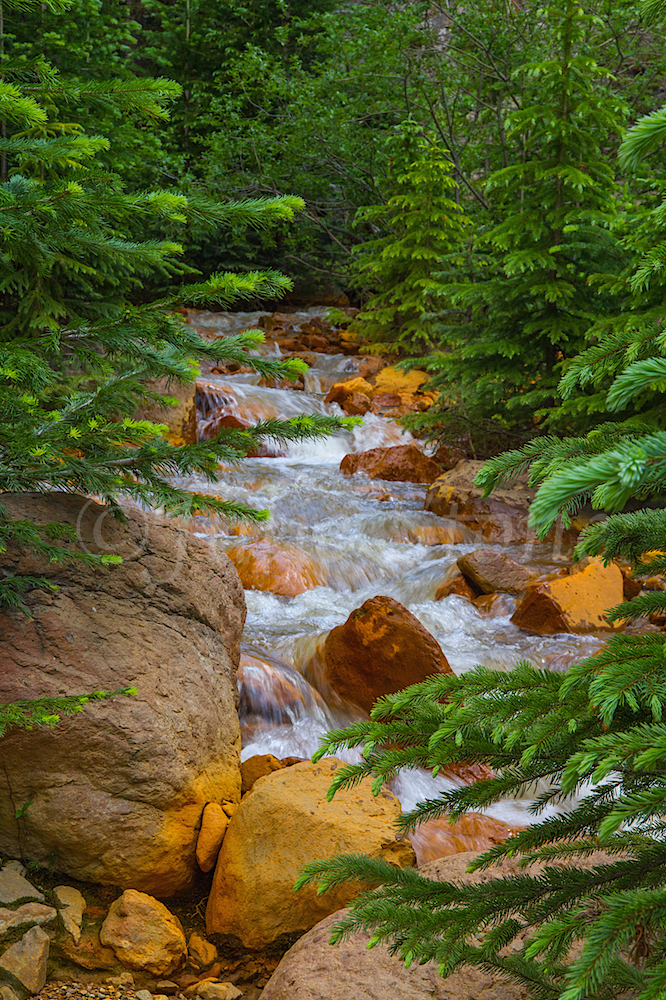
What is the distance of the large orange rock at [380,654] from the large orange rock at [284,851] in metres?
1.61

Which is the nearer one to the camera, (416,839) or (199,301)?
(199,301)

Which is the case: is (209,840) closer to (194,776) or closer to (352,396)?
(194,776)

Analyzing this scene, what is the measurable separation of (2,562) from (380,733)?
2.39 metres

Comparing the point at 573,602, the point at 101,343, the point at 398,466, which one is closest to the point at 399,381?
the point at 398,466

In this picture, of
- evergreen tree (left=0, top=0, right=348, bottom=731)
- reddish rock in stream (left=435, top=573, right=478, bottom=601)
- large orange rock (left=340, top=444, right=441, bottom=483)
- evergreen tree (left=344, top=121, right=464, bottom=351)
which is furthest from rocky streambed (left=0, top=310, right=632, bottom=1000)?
evergreen tree (left=344, top=121, right=464, bottom=351)

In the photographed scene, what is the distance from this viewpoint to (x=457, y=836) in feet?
12.8

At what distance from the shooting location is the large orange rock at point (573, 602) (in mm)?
6305

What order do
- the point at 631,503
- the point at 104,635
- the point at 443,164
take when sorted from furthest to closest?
the point at 443,164
the point at 631,503
the point at 104,635

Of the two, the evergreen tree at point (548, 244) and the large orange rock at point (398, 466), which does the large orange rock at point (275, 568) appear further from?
the large orange rock at point (398, 466)

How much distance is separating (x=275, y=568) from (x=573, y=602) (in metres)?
2.92

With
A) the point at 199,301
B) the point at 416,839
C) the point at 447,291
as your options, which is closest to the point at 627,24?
the point at 447,291

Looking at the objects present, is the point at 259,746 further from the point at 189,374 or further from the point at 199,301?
the point at 199,301

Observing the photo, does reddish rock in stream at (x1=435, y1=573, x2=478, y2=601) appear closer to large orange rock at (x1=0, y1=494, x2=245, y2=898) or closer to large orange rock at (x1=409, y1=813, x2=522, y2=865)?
large orange rock at (x1=409, y1=813, x2=522, y2=865)

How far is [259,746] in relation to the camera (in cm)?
466
